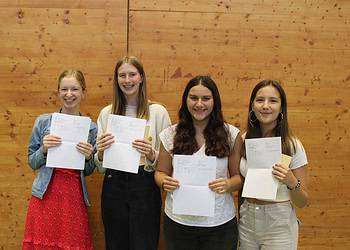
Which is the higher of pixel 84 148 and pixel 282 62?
pixel 282 62

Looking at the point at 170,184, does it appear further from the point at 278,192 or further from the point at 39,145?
the point at 39,145

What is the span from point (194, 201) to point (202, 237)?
0.72ft

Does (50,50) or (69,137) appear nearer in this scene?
(69,137)

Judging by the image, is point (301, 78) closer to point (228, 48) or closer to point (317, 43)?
point (317, 43)

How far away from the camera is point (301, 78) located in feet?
10.4

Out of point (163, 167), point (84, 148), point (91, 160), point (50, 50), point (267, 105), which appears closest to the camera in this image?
point (267, 105)

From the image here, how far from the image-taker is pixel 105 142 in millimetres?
2291

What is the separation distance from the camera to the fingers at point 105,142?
7.52 feet

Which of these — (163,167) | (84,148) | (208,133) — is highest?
(208,133)

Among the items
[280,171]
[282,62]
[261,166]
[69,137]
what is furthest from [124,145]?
[282,62]

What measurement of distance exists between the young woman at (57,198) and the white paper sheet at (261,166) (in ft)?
3.33

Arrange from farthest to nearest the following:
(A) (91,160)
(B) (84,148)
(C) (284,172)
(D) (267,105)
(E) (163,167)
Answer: (A) (91,160), (B) (84,148), (E) (163,167), (D) (267,105), (C) (284,172)

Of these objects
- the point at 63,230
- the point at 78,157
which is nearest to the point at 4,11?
the point at 78,157

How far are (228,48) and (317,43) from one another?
77 centimetres
